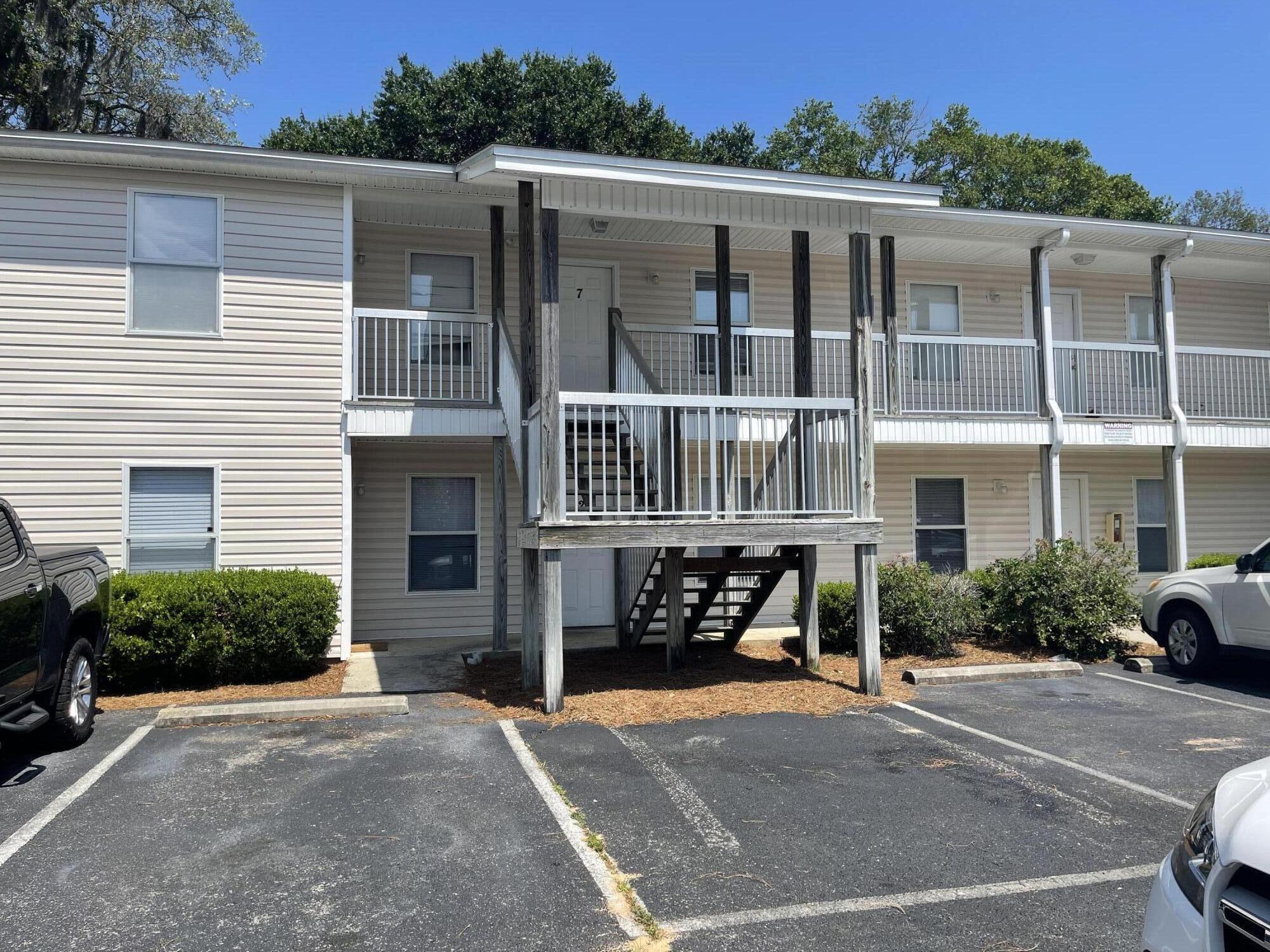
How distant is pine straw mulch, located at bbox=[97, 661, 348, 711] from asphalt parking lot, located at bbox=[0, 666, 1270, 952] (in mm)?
568

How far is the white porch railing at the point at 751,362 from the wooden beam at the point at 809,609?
2.63 meters

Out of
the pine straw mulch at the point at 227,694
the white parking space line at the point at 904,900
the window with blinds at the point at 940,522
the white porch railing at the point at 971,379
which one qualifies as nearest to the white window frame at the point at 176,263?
the pine straw mulch at the point at 227,694

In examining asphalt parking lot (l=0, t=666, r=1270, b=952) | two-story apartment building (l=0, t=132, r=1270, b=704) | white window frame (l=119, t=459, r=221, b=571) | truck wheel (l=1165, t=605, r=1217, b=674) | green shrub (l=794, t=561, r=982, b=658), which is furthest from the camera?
green shrub (l=794, t=561, r=982, b=658)

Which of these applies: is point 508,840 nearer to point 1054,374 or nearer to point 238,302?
point 238,302

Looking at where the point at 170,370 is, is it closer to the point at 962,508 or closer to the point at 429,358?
the point at 429,358

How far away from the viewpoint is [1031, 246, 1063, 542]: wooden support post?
41.7ft

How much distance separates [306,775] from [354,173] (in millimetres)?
6845

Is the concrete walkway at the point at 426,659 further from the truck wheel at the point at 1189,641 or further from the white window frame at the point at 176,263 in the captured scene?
the truck wheel at the point at 1189,641

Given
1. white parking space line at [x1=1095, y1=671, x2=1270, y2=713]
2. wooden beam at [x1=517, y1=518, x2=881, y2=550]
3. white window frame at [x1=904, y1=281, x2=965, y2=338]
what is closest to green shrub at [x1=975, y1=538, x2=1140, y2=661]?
white parking space line at [x1=1095, y1=671, x2=1270, y2=713]

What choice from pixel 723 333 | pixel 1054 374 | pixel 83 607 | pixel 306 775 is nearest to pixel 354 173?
pixel 723 333

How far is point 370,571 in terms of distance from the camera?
40.0 ft

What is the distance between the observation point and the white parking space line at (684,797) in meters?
5.07

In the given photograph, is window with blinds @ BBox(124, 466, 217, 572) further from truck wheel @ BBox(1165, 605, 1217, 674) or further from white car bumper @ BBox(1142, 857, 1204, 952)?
truck wheel @ BBox(1165, 605, 1217, 674)

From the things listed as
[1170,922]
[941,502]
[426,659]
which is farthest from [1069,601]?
[1170,922]
